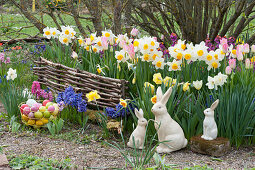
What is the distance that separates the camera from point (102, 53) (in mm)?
4156

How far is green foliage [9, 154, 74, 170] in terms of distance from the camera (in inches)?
95.3

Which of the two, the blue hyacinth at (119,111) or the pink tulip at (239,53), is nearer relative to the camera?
the pink tulip at (239,53)

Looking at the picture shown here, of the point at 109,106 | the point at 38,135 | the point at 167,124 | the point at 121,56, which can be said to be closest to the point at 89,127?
the point at 109,106

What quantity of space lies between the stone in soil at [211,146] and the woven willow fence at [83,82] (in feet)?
2.91

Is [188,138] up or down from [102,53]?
down

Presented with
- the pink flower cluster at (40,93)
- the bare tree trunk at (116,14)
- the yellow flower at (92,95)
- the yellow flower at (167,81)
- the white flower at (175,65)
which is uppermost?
the bare tree trunk at (116,14)

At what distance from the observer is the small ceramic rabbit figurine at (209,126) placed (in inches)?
108

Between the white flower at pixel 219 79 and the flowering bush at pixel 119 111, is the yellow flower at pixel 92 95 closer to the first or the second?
the flowering bush at pixel 119 111

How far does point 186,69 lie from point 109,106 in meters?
0.88

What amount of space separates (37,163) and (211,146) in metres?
1.38

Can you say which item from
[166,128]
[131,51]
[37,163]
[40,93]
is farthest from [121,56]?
[37,163]

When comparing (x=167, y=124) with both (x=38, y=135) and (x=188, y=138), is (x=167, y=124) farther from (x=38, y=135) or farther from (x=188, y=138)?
(x=38, y=135)

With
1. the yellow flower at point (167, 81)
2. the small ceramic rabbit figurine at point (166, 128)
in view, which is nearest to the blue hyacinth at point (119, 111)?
the yellow flower at point (167, 81)

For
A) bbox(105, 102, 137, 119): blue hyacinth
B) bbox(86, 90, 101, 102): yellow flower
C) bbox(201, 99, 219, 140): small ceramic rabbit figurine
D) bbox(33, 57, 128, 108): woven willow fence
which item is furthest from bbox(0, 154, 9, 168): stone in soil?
bbox(201, 99, 219, 140): small ceramic rabbit figurine
